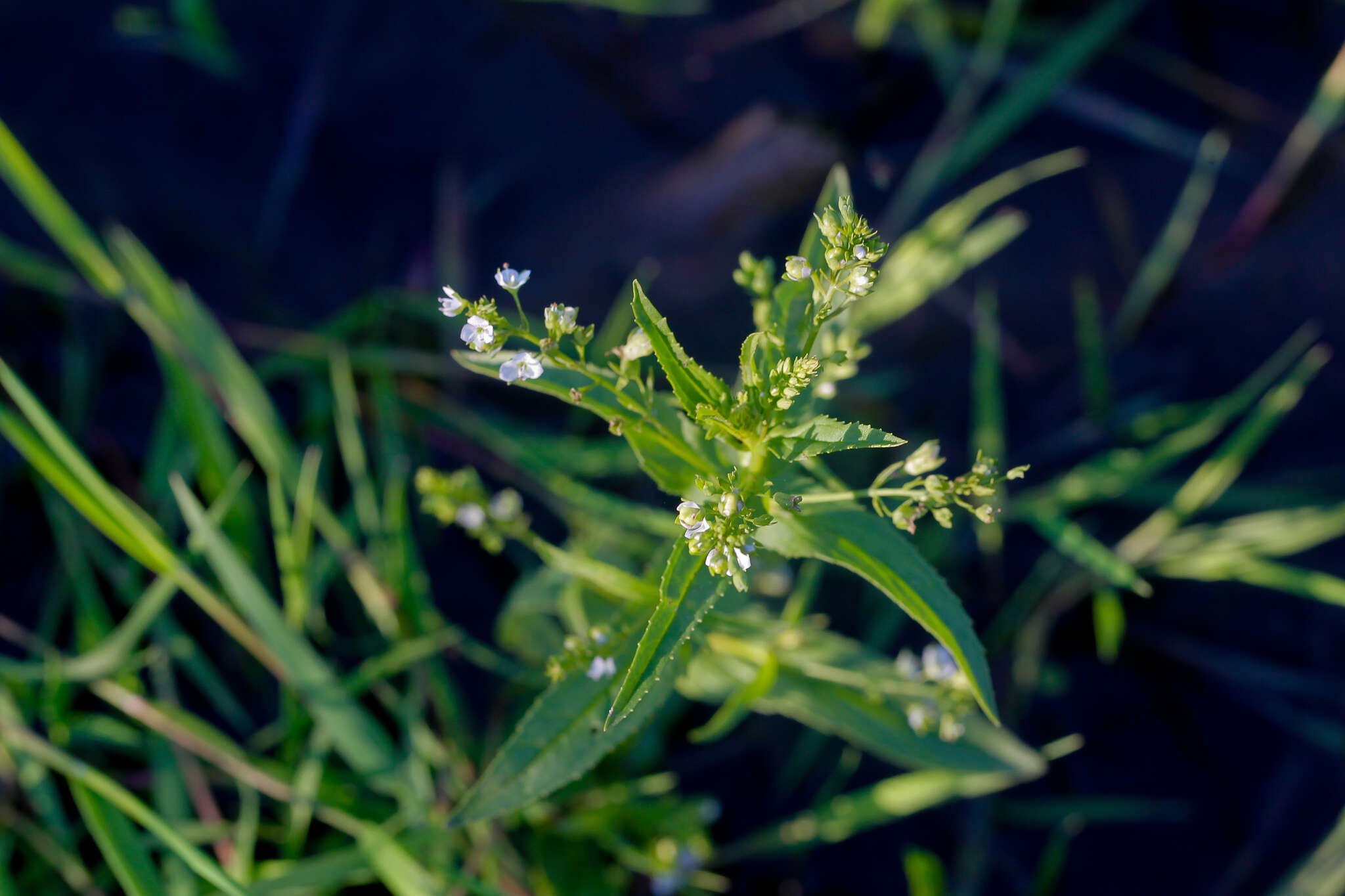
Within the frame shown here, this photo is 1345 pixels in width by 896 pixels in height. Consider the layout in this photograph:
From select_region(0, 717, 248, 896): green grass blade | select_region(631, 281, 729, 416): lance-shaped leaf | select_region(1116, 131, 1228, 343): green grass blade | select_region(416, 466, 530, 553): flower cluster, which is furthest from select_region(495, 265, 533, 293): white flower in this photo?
select_region(1116, 131, 1228, 343): green grass blade

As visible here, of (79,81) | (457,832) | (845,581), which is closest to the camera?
(457,832)

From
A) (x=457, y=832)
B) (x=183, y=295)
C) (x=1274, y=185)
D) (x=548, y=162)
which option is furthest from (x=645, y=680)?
(x=1274, y=185)

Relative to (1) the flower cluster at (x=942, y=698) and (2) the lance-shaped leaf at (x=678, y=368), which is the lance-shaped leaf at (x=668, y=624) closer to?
(2) the lance-shaped leaf at (x=678, y=368)

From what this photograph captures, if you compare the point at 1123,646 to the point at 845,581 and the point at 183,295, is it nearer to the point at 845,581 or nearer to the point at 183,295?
the point at 845,581

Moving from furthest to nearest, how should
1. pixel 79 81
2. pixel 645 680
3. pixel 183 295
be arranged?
1. pixel 79 81
2. pixel 183 295
3. pixel 645 680

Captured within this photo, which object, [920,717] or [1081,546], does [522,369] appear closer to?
[920,717]

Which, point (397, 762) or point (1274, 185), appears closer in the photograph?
point (397, 762)
